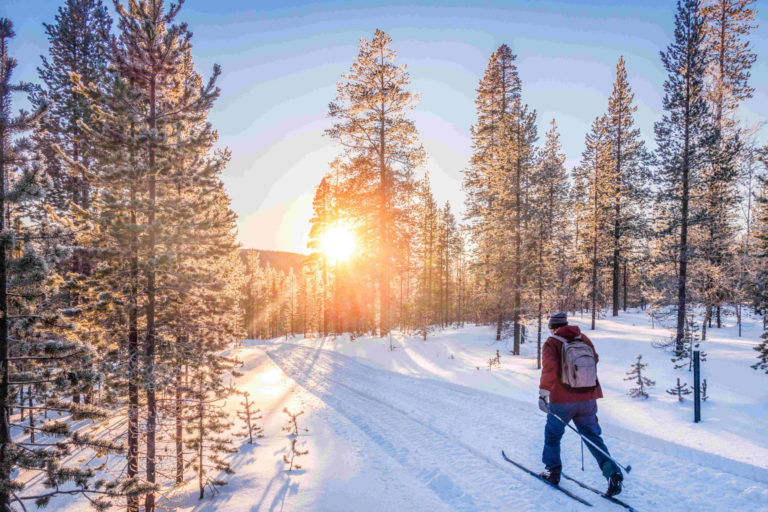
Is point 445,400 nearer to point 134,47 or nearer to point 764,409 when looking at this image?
point 764,409

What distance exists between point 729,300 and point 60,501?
29.5 metres

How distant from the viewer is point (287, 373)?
18.5 m

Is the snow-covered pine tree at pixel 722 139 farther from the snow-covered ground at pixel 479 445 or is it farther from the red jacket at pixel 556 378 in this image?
the red jacket at pixel 556 378

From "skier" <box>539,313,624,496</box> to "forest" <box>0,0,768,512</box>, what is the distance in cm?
601

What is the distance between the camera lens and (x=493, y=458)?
6414 millimetres

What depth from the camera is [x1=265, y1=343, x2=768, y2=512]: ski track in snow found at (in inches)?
196

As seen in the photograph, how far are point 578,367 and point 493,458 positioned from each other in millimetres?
2384

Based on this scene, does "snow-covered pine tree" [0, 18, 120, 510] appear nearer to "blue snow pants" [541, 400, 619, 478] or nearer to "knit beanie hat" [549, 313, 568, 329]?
"blue snow pants" [541, 400, 619, 478]

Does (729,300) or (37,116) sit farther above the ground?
(37,116)

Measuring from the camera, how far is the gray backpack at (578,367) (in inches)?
212

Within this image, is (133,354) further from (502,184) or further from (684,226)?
(684,226)

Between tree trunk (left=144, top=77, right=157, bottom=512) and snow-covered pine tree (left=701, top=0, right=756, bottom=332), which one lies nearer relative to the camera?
tree trunk (left=144, top=77, right=157, bottom=512)

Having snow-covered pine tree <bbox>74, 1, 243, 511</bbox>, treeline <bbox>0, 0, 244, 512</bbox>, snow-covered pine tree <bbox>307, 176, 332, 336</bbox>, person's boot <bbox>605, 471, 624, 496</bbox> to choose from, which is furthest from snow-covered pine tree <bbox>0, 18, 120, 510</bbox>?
snow-covered pine tree <bbox>307, 176, 332, 336</bbox>

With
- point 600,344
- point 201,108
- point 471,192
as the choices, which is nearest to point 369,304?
point 471,192
